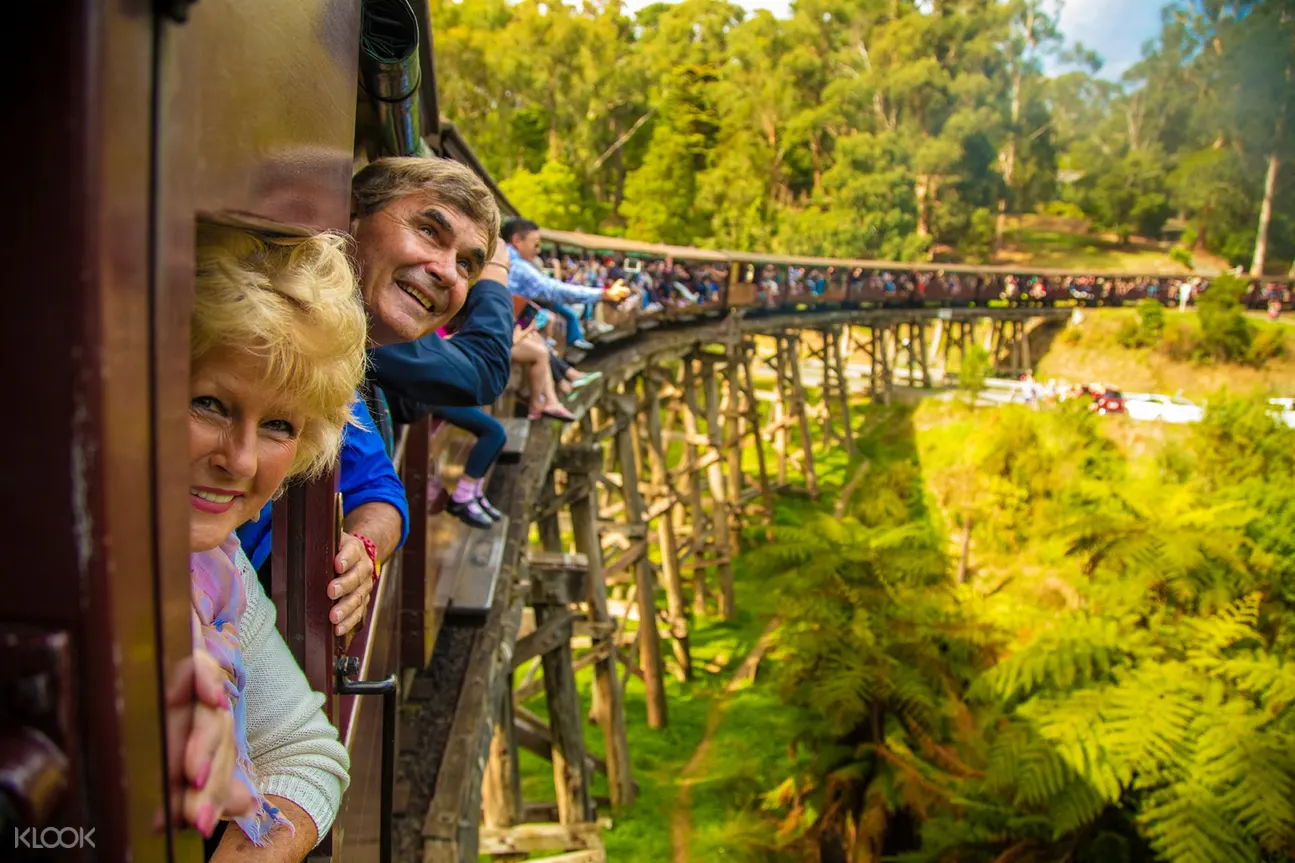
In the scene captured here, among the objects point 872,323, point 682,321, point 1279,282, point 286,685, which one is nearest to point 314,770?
point 286,685

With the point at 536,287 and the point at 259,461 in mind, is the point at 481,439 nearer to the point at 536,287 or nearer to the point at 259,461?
the point at 536,287

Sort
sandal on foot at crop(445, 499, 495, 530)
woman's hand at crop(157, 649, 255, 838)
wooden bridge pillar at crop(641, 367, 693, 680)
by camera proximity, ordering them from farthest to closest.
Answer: wooden bridge pillar at crop(641, 367, 693, 680) → sandal on foot at crop(445, 499, 495, 530) → woman's hand at crop(157, 649, 255, 838)

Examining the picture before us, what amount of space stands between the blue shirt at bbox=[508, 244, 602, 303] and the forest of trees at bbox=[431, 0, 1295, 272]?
21808 millimetres

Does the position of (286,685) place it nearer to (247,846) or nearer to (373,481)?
(247,846)

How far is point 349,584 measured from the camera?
1.46 metres

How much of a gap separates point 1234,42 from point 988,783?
4611cm

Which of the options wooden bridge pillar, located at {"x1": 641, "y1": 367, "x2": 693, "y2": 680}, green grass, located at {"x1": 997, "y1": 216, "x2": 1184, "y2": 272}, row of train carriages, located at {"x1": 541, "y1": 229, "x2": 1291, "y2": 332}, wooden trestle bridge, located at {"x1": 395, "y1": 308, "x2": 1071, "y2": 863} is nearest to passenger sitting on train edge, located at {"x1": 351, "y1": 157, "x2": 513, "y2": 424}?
wooden trestle bridge, located at {"x1": 395, "y1": 308, "x2": 1071, "y2": 863}

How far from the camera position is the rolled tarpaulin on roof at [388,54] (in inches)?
63.1

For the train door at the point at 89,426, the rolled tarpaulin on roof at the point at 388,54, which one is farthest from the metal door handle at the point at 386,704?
the rolled tarpaulin on roof at the point at 388,54

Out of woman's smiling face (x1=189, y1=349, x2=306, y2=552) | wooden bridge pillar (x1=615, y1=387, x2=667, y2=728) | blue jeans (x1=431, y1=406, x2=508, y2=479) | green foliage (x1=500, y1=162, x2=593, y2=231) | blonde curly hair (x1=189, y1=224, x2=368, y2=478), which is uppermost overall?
green foliage (x1=500, y1=162, x2=593, y2=231)

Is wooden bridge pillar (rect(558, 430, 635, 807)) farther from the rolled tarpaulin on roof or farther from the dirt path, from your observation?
the rolled tarpaulin on roof

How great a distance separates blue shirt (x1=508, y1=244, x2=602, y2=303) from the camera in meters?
5.13

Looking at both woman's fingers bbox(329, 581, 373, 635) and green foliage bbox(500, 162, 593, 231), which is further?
green foliage bbox(500, 162, 593, 231)

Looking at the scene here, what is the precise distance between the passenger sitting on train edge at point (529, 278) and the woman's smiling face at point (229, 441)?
418 centimetres
